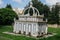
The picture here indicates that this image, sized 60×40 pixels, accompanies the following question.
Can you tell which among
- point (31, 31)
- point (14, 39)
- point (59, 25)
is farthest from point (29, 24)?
point (59, 25)

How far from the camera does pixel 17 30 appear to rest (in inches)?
1444

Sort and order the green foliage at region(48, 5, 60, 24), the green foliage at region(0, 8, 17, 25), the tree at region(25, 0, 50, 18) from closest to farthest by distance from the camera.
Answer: the green foliage at region(0, 8, 17, 25), the green foliage at region(48, 5, 60, 24), the tree at region(25, 0, 50, 18)

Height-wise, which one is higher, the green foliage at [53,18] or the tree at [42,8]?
the tree at [42,8]

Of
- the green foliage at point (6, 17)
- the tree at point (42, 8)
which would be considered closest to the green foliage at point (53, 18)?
the tree at point (42, 8)

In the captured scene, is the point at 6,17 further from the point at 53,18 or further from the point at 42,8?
the point at 53,18

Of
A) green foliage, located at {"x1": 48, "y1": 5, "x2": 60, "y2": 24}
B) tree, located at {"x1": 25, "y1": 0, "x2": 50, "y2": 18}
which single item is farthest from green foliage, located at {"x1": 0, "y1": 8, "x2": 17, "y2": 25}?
green foliage, located at {"x1": 48, "y1": 5, "x2": 60, "y2": 24}

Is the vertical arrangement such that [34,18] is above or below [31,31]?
above

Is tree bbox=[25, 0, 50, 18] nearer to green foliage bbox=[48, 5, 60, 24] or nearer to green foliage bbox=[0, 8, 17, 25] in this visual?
green foliage bbox=[48, 5, 60, 24]

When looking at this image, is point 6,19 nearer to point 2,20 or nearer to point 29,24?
point 2,20

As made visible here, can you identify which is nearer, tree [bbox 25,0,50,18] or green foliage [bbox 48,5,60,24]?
green foliage [bbox 48,5,60,24]

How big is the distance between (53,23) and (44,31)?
26.6 m

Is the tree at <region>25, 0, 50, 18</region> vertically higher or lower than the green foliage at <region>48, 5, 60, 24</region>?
higher

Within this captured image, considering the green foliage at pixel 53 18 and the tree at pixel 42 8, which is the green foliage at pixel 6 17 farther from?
the green foliage at pixel 53 18

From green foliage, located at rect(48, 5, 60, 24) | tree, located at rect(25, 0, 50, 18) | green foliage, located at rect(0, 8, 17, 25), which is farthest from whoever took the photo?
tree, located at rect(25, 0, 50, 18)
